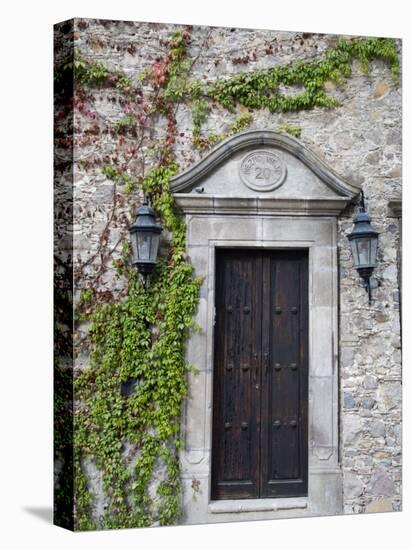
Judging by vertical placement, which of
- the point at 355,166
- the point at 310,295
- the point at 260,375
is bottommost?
the point at 260,375

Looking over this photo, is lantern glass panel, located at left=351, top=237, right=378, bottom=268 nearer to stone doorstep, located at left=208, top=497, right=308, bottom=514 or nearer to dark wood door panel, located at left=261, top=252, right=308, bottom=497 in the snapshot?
dark wood door panel, located at left=261, top=252, right=308, bottom=497

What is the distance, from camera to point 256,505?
28.9 ft

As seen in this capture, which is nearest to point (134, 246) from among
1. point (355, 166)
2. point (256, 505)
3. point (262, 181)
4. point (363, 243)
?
point (262, 181)

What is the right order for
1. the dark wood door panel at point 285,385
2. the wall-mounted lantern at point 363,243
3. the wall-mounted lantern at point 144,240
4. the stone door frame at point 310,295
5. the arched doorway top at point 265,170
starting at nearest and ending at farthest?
the wall-mounted lantern at point 144,240 → the stone door frame at point 310,295 → the arched doorway top at point 265,170 → the dark wood door panel at point 285,385 → the wall-mounted lantern at point 363,243

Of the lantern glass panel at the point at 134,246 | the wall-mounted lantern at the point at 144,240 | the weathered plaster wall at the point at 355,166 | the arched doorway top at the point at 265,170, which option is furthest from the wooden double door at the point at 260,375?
the lantern glass panel at the point at 134,246

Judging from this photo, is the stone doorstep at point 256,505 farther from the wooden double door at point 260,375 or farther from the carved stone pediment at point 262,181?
the carved stone pediment at point 262,181

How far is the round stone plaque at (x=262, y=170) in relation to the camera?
8867mm

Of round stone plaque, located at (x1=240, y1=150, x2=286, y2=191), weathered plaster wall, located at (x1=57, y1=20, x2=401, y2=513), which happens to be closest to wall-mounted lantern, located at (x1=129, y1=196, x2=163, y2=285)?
weathered plaster wall, located at (x1=57, y1=20, x2=401, y2=513)

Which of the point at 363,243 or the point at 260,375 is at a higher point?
the point at 363,243

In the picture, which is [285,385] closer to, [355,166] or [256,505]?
[256,505]

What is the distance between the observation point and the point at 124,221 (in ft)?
28.0

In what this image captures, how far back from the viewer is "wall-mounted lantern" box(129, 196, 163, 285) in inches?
335

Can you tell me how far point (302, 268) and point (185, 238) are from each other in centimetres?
100

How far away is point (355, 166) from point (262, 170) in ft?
2.63
